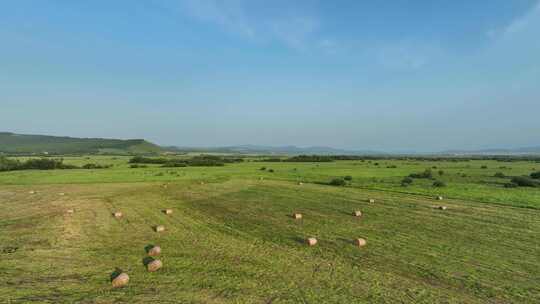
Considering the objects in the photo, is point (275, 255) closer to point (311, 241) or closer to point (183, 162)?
point (311, 241)

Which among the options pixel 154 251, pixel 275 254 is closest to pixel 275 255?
pixel 275 254

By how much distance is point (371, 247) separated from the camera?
33.0 ft

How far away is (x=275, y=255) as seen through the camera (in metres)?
9.14

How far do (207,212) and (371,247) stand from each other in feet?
32.2

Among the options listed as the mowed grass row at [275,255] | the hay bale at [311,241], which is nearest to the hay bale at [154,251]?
the mowed grass row at [275,255]

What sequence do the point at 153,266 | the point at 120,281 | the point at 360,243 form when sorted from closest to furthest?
the point at 120,281
the point at 153,266
the point at 360,243

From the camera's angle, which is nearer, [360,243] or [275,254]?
[275,254]

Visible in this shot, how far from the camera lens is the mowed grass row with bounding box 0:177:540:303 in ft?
21.6

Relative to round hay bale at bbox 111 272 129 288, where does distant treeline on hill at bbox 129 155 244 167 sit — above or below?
below

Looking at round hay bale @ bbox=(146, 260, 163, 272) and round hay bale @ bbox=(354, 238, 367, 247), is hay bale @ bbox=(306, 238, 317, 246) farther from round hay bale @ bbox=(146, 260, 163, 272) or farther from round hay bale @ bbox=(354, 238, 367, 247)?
round hay bale @ bbox=(146, 260, 163, 272)

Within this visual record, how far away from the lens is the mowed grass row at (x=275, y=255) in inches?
259

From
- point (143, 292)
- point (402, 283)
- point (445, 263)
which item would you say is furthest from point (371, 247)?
point (143, 292)

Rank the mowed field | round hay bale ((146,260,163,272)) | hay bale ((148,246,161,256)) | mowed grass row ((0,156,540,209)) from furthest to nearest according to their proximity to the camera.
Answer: mowed grass row ((0,156,540,209)) < hay bale ((148,246,161,256)) < round hay bale ((146,260,163,272)) < the mowed field

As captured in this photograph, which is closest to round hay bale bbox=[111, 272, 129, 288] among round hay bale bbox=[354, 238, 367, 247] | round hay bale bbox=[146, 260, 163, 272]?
round hay bale bbox=[146, 260, 163, 272]
